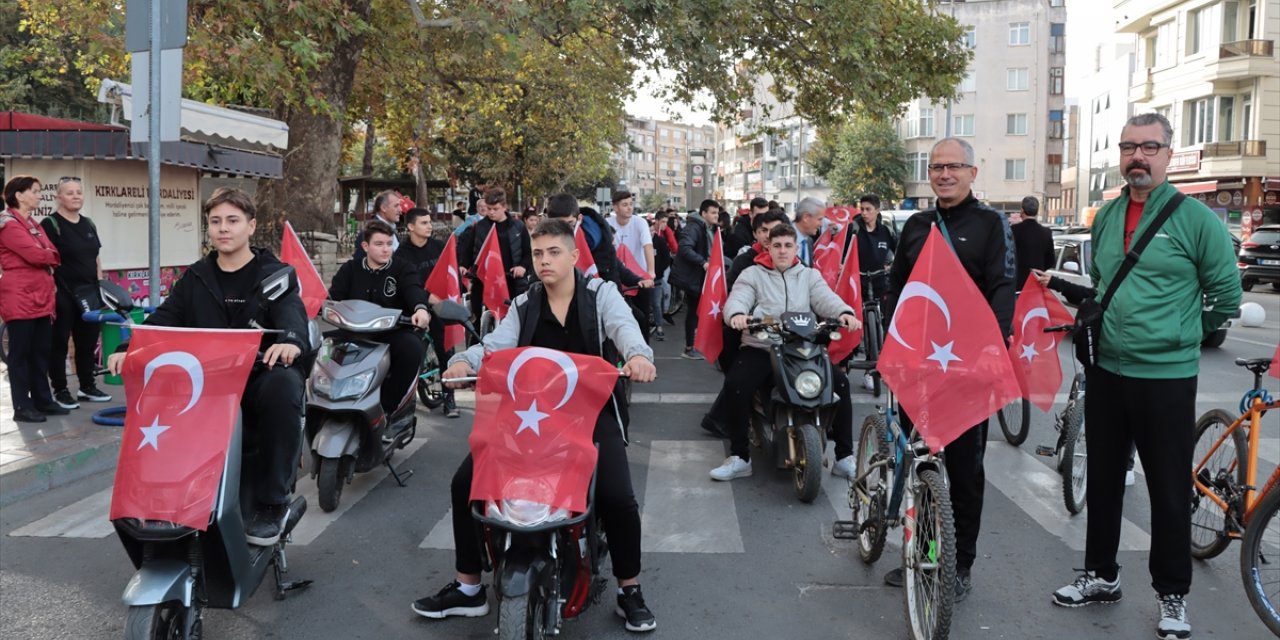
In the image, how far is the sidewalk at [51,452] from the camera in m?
6.27

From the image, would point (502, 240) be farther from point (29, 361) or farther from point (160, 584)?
point (160, 584)

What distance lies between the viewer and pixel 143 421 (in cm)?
353

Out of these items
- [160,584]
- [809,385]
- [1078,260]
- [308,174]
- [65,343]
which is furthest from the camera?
Answer: [308,174]

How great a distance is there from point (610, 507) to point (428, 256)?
5500 mm

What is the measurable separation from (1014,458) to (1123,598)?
2.80 meters

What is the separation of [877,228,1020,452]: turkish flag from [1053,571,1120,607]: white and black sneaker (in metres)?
0.97

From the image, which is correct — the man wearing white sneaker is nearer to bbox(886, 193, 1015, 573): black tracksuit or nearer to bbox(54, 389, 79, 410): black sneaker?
bbox(886, 193, 1015, 573): black tracksuit

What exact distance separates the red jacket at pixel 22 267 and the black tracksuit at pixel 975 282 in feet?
21.4

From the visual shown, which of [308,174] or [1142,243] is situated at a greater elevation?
[308,174]

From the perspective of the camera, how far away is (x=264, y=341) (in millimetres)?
4250

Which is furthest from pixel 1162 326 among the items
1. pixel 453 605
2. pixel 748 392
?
pixel 453 605

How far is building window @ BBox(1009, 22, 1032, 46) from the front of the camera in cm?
6094

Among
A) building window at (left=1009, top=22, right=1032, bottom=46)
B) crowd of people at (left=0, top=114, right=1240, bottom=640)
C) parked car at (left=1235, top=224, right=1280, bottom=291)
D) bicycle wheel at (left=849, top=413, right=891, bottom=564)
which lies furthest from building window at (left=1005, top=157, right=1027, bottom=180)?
bicycle wheel at (left=849, top=413, right=891, bottom=564)

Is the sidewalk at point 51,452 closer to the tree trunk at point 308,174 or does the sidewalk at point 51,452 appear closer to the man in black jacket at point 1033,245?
the man in black jacket at point 1033,245
